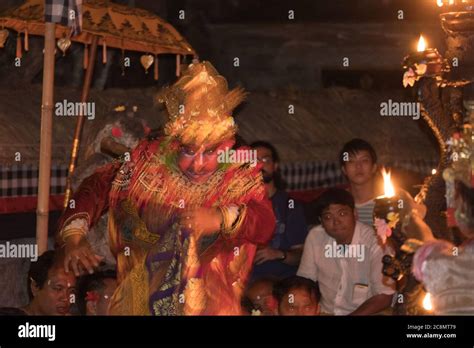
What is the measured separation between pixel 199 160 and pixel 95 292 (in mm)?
1202

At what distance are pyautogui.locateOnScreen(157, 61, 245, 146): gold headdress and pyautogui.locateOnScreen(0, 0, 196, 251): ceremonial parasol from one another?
1196 mm

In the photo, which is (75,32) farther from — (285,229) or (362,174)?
(362,174)

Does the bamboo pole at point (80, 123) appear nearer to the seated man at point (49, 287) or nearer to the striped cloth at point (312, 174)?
the seated man at point (49, 287)

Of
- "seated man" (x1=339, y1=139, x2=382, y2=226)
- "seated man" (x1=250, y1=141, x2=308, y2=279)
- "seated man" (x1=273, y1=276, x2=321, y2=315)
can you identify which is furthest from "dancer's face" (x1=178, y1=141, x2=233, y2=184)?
"seated man" (x1=339, y1=139, x2=382, y2=226)

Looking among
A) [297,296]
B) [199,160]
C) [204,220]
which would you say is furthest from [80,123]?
[204,220]

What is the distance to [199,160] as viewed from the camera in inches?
298

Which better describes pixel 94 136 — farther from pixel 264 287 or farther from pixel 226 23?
pixel 226 23

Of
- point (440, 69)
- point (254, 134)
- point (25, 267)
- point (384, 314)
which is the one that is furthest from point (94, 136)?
point (440, 69)

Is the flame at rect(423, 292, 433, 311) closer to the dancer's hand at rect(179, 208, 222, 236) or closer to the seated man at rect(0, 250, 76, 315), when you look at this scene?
the dancer's hand at rect(179, 208, 222, 236)

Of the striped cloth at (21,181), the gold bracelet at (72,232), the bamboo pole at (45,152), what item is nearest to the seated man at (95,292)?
the bamboo pole at (45,152)

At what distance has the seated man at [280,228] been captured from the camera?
884 cm

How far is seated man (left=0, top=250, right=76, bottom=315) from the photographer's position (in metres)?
8.13

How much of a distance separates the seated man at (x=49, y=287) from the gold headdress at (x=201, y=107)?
1169 mm

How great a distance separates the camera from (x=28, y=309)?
820 centimetres
